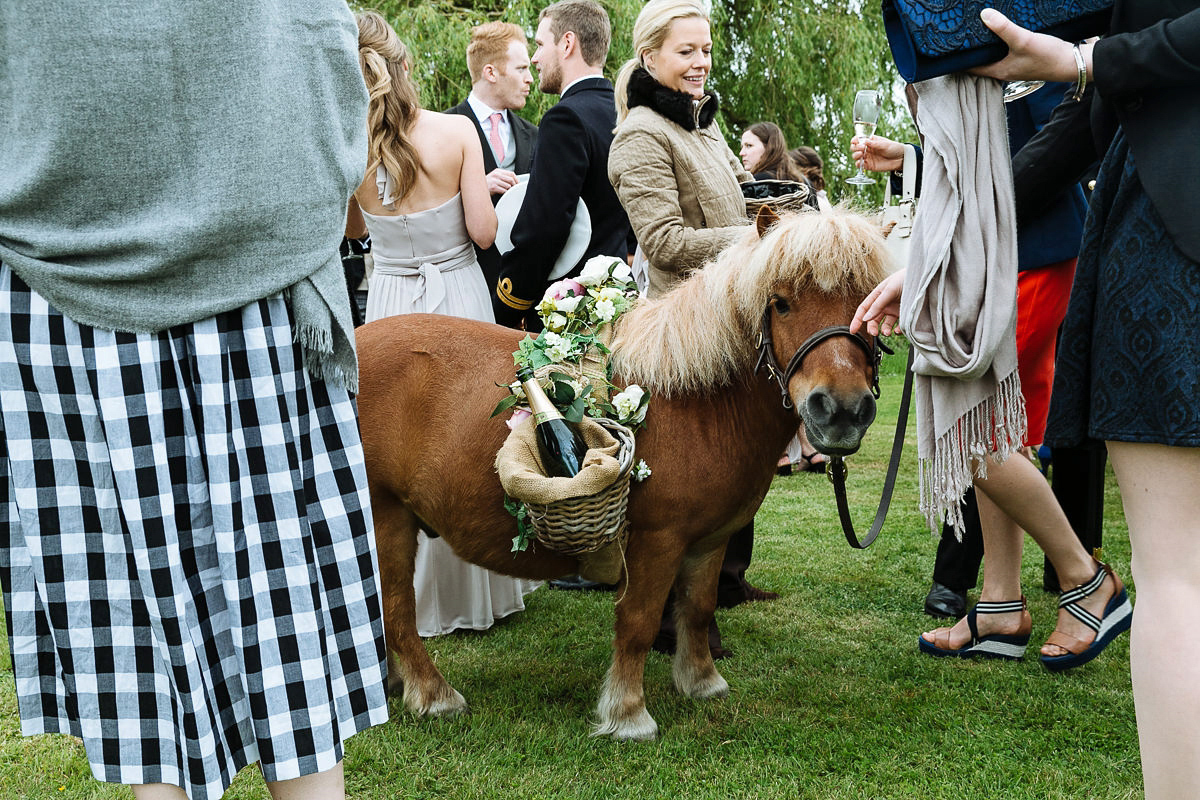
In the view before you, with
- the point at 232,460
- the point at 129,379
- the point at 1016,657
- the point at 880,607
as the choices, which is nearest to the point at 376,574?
the point at 232,460

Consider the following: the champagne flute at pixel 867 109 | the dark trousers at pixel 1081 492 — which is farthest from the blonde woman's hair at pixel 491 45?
the dark trousers at pixel 1081 492

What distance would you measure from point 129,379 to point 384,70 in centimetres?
243

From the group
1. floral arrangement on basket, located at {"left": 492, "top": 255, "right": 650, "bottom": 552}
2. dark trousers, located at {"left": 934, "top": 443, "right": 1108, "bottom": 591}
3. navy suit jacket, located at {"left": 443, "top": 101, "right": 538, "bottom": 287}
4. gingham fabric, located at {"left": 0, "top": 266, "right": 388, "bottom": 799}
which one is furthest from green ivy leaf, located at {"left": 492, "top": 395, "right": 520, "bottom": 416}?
dark trousers, located at {"left": 934, "top": 443, "right": 1108, "bottom": 591}

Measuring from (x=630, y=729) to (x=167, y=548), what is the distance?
192 cm

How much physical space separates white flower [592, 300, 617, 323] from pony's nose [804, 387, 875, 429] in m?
0.82

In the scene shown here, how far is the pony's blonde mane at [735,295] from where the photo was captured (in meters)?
2.74

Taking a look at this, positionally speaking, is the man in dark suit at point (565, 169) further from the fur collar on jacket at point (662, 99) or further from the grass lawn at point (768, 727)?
the grass lawn at point (768, 727)

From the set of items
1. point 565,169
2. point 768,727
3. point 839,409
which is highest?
point 565,169

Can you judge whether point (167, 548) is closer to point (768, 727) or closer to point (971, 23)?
point (971, 23)

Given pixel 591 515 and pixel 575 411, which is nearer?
pixel 591 515

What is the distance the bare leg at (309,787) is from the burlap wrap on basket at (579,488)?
3.40ft

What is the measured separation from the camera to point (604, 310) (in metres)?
3.24

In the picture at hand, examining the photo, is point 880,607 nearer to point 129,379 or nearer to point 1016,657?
point 1016,657

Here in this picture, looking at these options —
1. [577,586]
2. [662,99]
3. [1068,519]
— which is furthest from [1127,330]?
[577,586]
